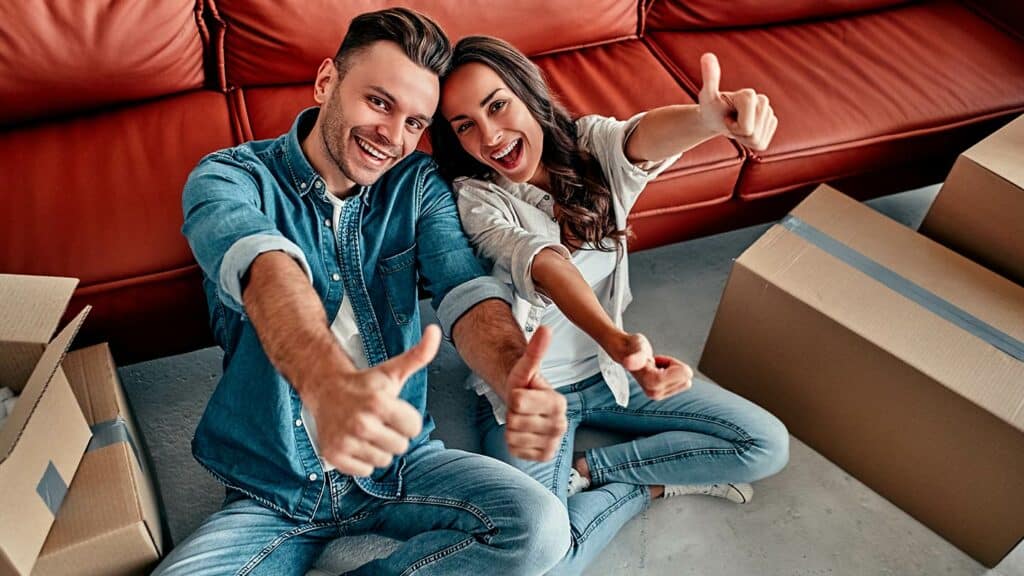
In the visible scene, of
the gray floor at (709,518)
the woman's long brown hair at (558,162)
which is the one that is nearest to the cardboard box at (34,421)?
the gray floor at (709,518)

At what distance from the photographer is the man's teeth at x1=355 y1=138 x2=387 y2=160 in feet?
3.69

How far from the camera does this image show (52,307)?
1143mm

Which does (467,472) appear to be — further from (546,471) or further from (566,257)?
(566,257)

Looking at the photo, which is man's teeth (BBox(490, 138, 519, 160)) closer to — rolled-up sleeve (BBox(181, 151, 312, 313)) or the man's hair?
the man's hair

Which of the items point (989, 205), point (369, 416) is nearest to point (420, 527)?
point (369, 416)

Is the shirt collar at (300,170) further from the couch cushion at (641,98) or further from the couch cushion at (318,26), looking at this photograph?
the couch cushion at (641,98)

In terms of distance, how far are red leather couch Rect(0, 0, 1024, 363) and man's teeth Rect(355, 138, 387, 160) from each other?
1.34 feet

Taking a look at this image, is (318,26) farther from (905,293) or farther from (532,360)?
(905,293)

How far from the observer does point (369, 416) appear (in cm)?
73

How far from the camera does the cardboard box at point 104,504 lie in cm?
110

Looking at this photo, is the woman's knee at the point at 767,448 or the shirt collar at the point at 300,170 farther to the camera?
the woman's knee at the point at 767,448

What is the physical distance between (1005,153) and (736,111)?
78 centimetres

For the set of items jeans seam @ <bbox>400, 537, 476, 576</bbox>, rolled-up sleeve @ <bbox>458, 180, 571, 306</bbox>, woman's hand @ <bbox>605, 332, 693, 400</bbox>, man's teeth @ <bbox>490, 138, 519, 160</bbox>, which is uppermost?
man's teeth @ <bbox>490, 138, 519, 160</bbox>

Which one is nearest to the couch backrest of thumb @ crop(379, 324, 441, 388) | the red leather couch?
the red leather couch
